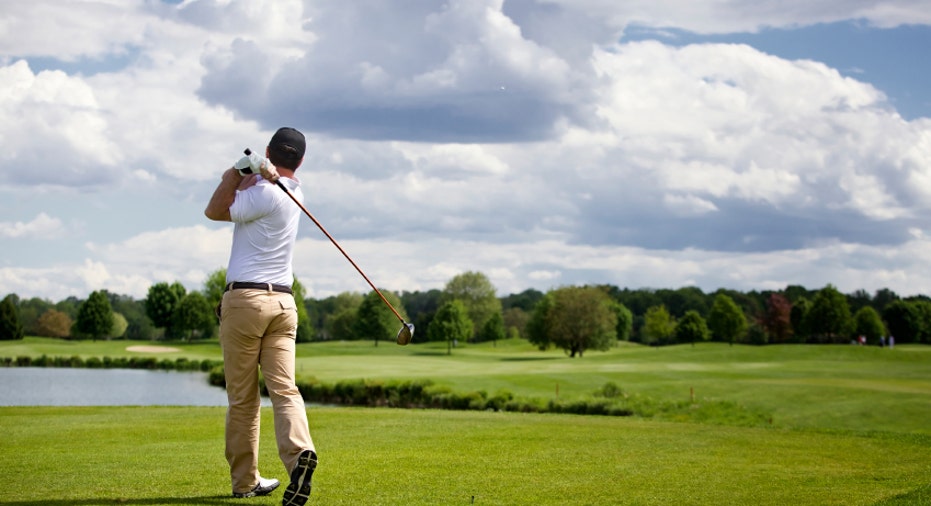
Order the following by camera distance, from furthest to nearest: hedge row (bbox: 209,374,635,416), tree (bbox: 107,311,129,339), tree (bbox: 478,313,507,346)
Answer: tree (bbox: 478,313,507,346) → tree (bbox: 107,311,129,339) → hedge row (bbox: 209,374,635,416)

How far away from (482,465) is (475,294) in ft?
392

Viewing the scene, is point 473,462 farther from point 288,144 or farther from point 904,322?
point 904,322

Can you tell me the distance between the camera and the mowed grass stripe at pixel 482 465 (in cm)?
755

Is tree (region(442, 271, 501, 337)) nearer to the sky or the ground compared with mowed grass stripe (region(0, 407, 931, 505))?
nearer to the sky

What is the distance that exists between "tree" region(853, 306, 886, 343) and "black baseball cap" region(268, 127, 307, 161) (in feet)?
345

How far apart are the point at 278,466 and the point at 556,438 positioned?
4895mm

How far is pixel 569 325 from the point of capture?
85062 millimetres

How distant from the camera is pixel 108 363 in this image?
72438 mm

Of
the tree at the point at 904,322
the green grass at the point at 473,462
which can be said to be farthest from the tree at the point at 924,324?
the green grass at the point at 473,462

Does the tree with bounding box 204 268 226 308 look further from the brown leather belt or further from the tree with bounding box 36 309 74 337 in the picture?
the brown leather belt

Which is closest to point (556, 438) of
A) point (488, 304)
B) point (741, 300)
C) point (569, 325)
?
point (569, 325)

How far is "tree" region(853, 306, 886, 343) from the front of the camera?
335 ft

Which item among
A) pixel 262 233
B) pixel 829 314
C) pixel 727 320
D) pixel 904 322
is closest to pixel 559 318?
pixel 727 320

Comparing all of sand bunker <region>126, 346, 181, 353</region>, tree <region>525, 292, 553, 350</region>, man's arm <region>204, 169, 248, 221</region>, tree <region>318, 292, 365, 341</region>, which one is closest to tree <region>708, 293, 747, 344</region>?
tree <region>525, 292, 553, 350</region>
